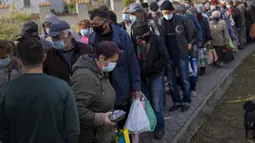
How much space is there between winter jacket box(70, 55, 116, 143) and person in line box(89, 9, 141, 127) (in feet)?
2.84

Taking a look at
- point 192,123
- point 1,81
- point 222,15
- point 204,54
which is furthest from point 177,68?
point 222,15

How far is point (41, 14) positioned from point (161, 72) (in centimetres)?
976

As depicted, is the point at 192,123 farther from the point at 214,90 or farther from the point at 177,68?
the point at 214,90

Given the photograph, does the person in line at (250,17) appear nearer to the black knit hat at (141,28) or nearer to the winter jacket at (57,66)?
the black knit hat at (141,28)

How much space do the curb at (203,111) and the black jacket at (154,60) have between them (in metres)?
1.12

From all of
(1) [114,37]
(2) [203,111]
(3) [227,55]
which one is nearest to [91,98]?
(1) [114,37]

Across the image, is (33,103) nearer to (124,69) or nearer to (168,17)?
(124,69)

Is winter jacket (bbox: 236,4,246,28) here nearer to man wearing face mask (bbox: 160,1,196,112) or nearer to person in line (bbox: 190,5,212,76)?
person in line (bbox: 190,5,212,76)

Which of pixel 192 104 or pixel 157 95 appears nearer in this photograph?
pixel 157 95

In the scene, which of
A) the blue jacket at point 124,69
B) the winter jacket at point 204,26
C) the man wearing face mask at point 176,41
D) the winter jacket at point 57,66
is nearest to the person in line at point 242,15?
the winter jacket at point 204,26

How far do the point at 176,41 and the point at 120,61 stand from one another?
210cm

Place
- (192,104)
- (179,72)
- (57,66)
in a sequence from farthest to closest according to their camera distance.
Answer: (192,104) < (179,72) < (57,66)

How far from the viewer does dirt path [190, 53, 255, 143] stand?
575 cm

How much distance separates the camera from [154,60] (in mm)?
5062
